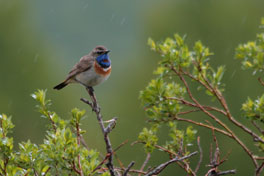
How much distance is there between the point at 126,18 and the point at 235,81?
93.8 meters

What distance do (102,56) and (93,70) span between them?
43cm

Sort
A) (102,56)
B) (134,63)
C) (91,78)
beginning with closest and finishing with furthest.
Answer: (91,78), (102,56), (134,63)

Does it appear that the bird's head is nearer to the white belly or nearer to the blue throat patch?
the blue throat patch

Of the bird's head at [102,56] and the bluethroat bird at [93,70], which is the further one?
Result: the bird's head at [102,56]

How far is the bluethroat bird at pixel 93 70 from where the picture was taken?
24.2 feet

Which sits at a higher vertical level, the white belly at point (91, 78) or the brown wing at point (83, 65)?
the brown wing at point (83, 65)

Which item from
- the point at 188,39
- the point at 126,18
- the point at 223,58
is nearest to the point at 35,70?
the point at 188,39

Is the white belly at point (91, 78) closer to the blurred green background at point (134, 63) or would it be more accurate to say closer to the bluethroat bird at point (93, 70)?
the bluethroat bird at point (93, 70)

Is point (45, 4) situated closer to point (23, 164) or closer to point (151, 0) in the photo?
point (151, 0)

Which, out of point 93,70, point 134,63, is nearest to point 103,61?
point 93,70

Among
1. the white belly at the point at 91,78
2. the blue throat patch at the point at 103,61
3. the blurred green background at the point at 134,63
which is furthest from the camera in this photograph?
the blurred green background at the point at 134,63

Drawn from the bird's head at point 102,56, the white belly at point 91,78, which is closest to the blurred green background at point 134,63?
the bird's head at point 102,56

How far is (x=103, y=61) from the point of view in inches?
305

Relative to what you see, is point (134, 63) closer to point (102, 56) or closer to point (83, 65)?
point (102, 56)
